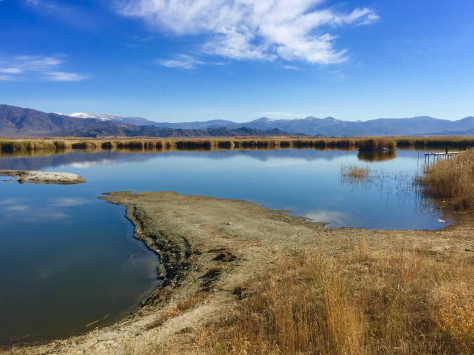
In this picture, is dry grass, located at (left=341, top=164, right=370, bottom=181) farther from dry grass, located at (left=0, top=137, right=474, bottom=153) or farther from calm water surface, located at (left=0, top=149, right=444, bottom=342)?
dry grass, located at (left=0, top=137, right=474, bottom=153)

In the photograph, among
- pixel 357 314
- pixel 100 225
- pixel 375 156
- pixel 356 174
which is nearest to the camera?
pixel 357 314

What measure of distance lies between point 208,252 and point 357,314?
6468mm

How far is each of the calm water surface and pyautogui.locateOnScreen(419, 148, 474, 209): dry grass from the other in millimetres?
1417

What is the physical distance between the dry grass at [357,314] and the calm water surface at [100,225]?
4151 mm

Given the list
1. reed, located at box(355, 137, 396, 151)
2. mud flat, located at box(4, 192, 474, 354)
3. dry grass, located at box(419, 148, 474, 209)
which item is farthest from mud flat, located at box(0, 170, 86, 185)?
reed, located at box(355, 137, 396, 151)

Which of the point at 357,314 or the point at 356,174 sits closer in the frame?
the point at 357,314

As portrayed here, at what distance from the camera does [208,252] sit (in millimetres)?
10836

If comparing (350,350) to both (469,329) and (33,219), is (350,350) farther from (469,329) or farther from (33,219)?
(33,219)

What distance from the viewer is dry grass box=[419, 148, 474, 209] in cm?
1747

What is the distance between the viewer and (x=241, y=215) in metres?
16.0

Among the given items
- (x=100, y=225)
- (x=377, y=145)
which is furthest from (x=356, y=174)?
(x=377, y=145)

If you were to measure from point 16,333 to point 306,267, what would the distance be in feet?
22.5

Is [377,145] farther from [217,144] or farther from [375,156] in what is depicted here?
[217,144]

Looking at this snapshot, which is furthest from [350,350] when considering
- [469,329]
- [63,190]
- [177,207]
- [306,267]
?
[63,190]
